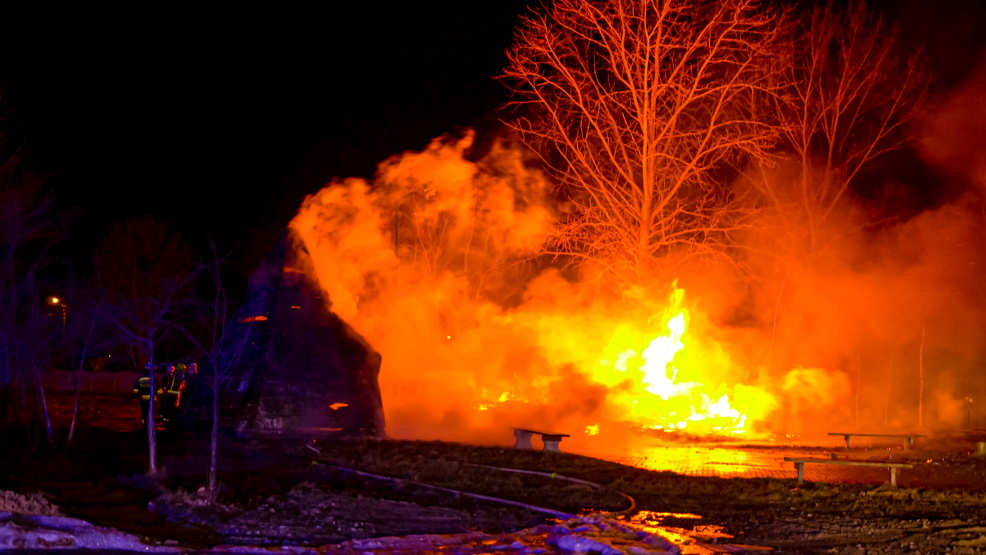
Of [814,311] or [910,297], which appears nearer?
[910,297]

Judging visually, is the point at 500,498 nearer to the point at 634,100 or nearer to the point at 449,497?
the point at 449,497

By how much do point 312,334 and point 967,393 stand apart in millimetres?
18863

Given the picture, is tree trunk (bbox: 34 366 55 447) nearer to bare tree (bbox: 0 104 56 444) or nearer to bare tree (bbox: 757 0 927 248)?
bare tree (bbox: 0 104 56 444)

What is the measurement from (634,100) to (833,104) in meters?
10.0

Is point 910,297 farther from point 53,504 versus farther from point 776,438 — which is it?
point 53,504

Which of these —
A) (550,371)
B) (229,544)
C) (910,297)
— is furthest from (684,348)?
(229,544)

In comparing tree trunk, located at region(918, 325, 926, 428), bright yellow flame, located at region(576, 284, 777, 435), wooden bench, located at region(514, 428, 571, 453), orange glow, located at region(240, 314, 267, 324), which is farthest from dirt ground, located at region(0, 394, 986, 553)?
tree trunk, located at region(918, 325, 926, 428)

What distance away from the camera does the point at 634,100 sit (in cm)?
2755

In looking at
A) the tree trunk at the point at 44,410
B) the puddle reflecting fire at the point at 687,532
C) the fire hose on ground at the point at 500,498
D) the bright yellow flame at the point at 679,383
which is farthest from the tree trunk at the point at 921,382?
the tree trunk at the point at 44,410

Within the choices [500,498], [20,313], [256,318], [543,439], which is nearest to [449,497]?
[500,498]

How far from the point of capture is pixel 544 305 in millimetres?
31969

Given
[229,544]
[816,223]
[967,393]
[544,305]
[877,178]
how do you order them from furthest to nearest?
[877,178] → [816,223] → [544,305] → [967,393] → [229,544]

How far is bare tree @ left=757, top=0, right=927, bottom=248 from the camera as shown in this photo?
109 feet

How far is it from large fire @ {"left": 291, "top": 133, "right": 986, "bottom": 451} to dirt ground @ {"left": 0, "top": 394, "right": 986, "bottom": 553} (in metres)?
6.84
